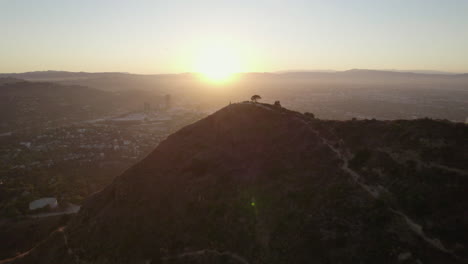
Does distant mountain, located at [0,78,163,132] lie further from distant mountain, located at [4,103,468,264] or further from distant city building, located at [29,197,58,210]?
distant mountain, located at [4,103,468,264]

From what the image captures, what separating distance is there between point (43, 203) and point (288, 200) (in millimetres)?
51579

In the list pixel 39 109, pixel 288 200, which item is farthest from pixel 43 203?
pixel 39 109

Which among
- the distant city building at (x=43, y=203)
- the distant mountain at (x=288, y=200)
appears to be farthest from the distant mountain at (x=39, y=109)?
the distant mountain at (x=288, y=200)

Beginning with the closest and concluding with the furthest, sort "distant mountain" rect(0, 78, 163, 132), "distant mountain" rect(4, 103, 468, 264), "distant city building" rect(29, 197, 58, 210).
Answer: "distant mountain" rect(4, 103, 468, 264)
"distant city building" rect(29, 197, 58, 210)
"distant mountain" rect(0, 78, 163, 132)

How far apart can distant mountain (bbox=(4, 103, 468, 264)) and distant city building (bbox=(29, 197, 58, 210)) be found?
21676 mm

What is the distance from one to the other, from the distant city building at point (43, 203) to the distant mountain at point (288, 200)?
2168 cm

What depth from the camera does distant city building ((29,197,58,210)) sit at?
53394 mm

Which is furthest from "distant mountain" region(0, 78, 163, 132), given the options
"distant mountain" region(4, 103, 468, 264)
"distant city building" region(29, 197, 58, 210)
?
"distant mountain" region(4, 103, 468, 264)

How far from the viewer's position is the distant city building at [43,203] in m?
53.4

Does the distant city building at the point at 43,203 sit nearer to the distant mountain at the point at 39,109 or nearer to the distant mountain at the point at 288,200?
the distant mountain at the point at 288,200

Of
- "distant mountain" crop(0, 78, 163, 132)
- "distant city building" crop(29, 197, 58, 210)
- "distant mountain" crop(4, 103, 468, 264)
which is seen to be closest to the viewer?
"distant mountain" crop(4, 103, 468, 264)

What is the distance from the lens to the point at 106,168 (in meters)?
79.0

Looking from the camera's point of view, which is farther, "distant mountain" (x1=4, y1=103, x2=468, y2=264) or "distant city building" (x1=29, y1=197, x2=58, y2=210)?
"distant city building" (x1=29, y1=197, x2=58, y2=210)

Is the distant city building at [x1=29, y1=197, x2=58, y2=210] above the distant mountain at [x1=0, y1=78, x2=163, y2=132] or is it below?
below
